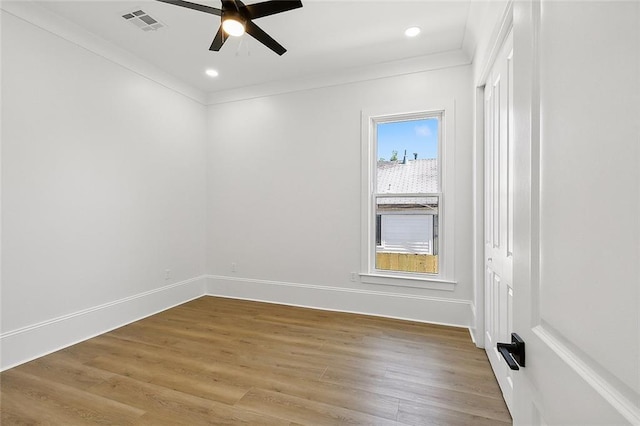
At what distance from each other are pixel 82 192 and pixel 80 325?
52.2 inches

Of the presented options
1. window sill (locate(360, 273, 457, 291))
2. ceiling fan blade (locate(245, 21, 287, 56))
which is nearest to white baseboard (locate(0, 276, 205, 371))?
window sill (locate(360, 273, 457, 291))

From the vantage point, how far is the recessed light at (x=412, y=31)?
297 centimetres

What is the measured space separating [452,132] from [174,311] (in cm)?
404

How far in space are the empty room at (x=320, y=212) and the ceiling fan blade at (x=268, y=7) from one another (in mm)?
19

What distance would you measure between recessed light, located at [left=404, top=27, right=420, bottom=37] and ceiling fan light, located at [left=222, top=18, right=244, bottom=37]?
166 cm

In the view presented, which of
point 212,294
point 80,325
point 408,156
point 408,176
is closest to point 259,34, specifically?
point 408,156

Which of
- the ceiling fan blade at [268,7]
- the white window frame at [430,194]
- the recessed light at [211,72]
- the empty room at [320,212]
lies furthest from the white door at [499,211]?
the recessed light at [211,72]

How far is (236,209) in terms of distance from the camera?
14.7ft

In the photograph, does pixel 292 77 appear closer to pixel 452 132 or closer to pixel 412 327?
pixel 452 132

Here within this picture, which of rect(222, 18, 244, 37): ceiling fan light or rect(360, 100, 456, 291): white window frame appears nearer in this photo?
rect(222, 18, 244, 37): ceiling fan light

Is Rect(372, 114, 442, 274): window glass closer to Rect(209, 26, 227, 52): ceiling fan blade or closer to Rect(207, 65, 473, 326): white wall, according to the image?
Rect(207, 65, 473, 326): white wall

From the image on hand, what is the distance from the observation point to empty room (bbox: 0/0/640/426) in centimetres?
59

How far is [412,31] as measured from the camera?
3.01 meters

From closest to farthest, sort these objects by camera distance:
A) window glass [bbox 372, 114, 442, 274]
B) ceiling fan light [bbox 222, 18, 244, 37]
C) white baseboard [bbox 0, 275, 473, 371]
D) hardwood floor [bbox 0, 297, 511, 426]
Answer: hardwood floor [bbox 0, 297, 511, 426] < ceiling fan light [bbox 222, 18, 244, 37] < white baseboard [bbox 0, 275, 473, 371] < window glass [bbox 372, 114, 442, 274]
